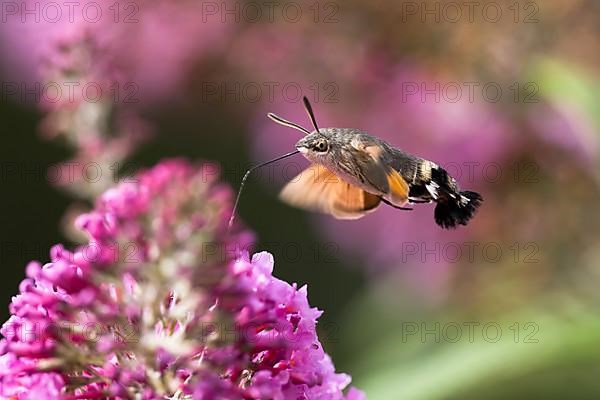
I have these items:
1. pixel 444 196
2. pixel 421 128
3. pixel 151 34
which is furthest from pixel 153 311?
pixel 151 34

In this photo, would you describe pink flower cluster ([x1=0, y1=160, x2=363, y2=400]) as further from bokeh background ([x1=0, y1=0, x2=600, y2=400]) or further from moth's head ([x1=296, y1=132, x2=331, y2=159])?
bokeh background ([x1=0, y1=0, x2=600, y2=400])

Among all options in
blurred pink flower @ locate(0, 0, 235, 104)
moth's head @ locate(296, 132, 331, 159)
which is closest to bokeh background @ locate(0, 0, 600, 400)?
blurred pink flower @ locate(0, 0, 235, 104)

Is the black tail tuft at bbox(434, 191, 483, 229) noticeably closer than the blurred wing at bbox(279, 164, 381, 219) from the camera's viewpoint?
Yes

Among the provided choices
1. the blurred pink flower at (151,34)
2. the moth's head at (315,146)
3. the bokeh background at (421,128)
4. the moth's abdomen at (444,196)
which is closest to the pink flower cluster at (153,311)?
the moth's head at (315,146)

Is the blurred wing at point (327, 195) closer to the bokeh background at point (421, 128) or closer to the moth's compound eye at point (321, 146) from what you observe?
the moth's compound eye at point (321, 146)

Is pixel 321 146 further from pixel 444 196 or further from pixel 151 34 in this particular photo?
pixel 151 34

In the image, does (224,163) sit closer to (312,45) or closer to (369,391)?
(312,45)

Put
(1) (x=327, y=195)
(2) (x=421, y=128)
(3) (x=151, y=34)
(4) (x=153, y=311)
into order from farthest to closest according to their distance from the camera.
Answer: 1. (3) (x=151, y=34)
2. (2) (x=421, y=128)
3. (1) (x=327, y=195)
4. (4) (x=153, y=311)
